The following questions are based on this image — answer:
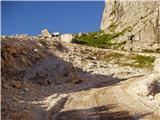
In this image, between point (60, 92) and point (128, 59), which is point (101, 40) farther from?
point (60, 92)

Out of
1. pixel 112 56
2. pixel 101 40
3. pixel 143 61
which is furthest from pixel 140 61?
pixel 101 40

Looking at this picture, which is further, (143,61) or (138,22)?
(138,22)

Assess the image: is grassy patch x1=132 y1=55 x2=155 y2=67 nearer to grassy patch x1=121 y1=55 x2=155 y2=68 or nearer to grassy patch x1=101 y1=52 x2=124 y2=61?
grassy patch x1=121 y1=55 x2=155 y2=68

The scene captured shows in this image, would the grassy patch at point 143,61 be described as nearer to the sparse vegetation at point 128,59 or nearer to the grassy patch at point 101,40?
the sparse vegetation at point 128,59

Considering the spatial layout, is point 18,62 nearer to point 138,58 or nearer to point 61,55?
point 61,55

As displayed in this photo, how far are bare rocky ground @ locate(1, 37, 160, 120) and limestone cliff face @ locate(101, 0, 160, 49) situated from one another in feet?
225

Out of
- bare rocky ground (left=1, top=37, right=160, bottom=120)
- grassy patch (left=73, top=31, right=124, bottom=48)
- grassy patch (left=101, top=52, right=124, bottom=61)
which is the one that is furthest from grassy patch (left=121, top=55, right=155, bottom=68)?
grassy patch (left=73, top=31, right=124, bottom=48)

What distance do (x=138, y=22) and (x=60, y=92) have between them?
118886mm

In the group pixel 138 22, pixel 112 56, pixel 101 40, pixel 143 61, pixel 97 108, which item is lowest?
pixel 97 108

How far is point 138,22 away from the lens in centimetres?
17125

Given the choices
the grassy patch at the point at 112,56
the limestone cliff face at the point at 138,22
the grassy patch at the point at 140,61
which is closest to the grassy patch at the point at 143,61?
the grassy patch at the point at 140,61

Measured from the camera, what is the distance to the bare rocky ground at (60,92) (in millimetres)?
36344

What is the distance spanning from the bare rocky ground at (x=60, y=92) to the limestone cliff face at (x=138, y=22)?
6848 cm

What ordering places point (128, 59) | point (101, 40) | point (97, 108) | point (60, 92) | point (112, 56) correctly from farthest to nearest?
point (101, 40)
point (112, 56)
point (128, 59)
point (60, 92)
point (97, 108)
